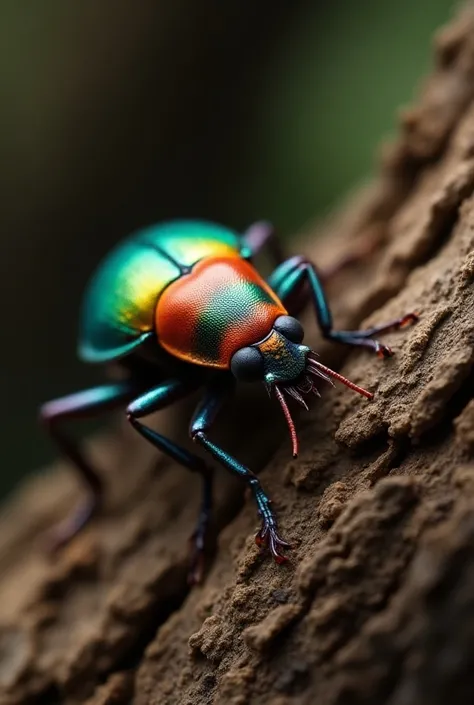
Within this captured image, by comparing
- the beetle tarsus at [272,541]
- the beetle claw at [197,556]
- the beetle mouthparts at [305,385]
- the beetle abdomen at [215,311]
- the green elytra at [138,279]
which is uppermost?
the green elytra at [138,279]

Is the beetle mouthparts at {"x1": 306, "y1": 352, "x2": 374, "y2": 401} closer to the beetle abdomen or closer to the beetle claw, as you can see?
the beetle abdomen

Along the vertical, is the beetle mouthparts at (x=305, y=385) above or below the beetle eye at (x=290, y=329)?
below

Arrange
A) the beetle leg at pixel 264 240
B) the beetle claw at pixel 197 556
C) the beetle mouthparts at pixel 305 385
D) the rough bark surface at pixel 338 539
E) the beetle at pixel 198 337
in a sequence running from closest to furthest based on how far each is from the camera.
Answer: the rough bark surface at pixel 338 539
the beetle mouthparts at pixel 305 385
the beetle at pixel 198 337
the beetle claw at pixel 197 556
the beetle leg at pixel 264 240

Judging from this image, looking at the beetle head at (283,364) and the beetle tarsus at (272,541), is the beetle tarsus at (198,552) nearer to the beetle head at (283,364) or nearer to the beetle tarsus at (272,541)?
the beetle tarsus at (272,541)

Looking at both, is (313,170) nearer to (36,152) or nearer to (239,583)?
(36,152)

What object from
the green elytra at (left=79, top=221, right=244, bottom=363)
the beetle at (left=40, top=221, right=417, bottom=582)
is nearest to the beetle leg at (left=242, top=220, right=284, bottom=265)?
the beetle at (left=40, top=221, right=417, bottom=582)

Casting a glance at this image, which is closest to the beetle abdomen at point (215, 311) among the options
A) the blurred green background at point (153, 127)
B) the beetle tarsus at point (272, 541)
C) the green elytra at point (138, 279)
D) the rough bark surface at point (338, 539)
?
the green elytra at point (138, 279)
